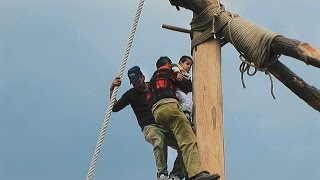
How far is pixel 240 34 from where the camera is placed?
531 centimetres

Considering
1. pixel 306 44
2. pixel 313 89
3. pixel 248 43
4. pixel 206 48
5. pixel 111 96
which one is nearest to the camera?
pixel 306 44

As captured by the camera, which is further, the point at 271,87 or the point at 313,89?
the point at 271,87

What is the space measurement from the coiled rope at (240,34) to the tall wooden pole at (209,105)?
0.10 meters

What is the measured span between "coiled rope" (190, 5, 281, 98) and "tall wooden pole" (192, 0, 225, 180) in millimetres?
98

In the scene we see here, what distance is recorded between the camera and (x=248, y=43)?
520cm

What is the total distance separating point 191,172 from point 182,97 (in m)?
0.77

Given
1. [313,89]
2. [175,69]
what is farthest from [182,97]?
[313,89]

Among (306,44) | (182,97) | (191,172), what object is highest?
(182,97)

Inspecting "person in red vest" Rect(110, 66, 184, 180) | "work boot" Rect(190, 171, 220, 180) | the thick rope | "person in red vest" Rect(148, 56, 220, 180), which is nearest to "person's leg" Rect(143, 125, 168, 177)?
"person in red vest" Rect(110, 66, 184, 180)

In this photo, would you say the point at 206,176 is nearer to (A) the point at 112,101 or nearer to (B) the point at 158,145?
(B) the point at 158,145

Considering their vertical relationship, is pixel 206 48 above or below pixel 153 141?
above

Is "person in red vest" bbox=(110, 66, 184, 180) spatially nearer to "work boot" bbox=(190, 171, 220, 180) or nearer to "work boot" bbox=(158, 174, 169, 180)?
"work boot" bbox=(158, 174, 169, 180)

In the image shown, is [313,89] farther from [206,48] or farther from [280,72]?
[206,48]

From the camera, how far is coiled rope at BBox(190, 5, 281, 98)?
5.02 metres
